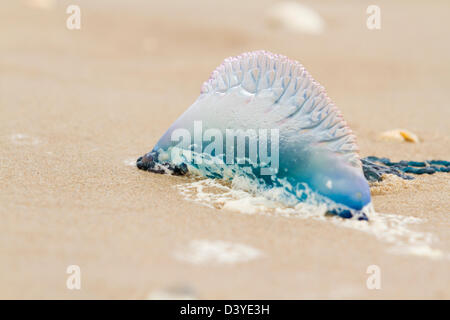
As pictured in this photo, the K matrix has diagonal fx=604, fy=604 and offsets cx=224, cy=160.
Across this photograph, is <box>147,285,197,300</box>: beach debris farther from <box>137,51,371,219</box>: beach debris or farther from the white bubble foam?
<box>137,51,371,219</box>: beach debris

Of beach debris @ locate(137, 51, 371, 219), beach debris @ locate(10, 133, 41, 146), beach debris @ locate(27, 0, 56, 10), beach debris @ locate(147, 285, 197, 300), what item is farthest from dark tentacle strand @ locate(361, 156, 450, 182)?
beach debris @ locate(27, 0, 56, 10)

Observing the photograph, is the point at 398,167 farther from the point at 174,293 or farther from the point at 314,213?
the point at 174,293

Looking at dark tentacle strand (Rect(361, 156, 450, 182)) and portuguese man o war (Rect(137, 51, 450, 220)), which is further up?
portuguese man o war (Rect(137, 51, 450, 220))

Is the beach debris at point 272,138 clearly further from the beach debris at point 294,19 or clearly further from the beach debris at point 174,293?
the beach debris at point 294,19

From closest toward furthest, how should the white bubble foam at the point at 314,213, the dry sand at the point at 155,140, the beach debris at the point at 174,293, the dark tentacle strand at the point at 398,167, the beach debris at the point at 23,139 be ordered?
1. the beach debris at the point at 174,293
2. the dry sand at the point at 155,140
3. the white bubble foam at the point at 314,213
4. the dark tentacle strand at the point at 398,167
5. the beach debris at the point at 23,139

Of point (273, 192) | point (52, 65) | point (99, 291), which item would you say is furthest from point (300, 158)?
point (52, 65)

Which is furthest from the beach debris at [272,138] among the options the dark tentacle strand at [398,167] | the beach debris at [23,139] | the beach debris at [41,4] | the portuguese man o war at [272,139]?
the beach debris at [41,4]

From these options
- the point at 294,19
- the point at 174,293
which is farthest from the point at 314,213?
the point at 294,19
